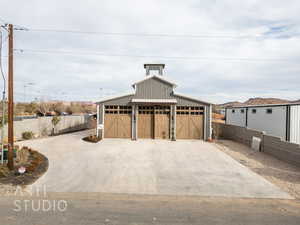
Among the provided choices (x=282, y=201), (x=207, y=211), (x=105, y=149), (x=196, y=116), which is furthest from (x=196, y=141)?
(x=207, y=211)

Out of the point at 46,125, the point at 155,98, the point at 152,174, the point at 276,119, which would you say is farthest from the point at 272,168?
the point at 46,125

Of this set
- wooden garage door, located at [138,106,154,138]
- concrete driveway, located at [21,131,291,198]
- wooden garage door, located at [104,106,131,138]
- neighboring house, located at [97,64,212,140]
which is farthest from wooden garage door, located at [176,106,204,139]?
wooden garage door, located at [104,106,131,138]

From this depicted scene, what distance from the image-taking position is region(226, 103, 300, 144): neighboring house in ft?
45.2

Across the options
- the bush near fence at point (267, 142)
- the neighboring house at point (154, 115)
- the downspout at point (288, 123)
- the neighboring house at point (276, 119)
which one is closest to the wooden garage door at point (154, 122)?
the neighboring house at point (154, 115)

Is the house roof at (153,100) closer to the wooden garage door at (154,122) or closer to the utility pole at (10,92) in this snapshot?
the wooden garage door at (154,122)

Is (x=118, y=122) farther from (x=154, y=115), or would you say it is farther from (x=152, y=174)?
(x=152, y=174)

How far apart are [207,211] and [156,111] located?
11.5 metres

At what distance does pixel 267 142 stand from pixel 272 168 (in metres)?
3.43

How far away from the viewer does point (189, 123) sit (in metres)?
16.0

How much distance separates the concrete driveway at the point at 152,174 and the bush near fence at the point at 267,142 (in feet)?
9.35

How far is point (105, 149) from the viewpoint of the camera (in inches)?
478

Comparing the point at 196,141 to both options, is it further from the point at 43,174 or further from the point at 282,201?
the point at 43,174

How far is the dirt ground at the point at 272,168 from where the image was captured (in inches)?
270

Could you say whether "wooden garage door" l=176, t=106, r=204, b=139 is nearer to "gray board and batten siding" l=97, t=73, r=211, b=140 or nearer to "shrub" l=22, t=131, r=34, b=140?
"gray board and batten siding" l=97, t=73, r=211, b=140
